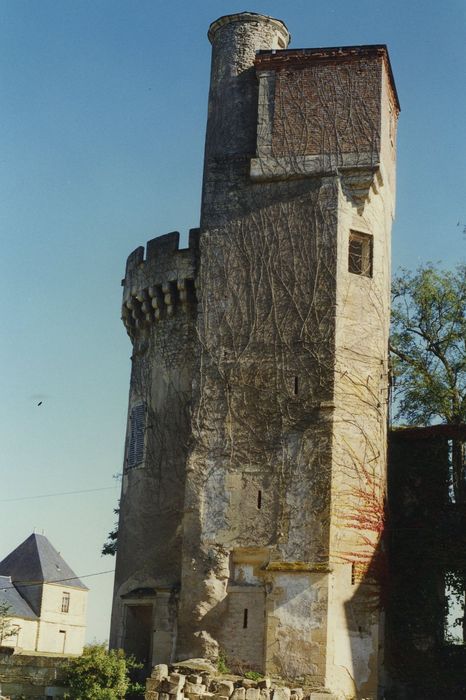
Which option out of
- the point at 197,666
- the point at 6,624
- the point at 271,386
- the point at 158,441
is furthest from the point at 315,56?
the point at 6,624

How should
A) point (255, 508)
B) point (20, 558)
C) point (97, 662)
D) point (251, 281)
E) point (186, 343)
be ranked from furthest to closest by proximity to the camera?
point (20, 558) → point (186, 343) → point (251, 281) → point (255, 508) → point (97, 662)

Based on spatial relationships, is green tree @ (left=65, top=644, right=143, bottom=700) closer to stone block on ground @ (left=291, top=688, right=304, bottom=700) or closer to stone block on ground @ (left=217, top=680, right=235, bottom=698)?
stone block on ground @ (left=217, top=680, right=235, bottom=698)

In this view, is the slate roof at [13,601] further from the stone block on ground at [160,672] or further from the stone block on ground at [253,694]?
the stone block on ground at [253,694]

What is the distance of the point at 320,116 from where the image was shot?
2206 cm

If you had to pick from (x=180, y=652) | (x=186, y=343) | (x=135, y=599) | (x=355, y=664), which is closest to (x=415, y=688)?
(x=355, y=664)

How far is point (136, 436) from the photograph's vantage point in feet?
77.8

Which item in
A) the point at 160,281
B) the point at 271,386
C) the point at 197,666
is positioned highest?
the point at 160,281

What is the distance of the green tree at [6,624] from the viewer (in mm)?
38659

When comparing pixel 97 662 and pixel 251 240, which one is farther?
pixel 251 240

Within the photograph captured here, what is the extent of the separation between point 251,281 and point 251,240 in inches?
37.3

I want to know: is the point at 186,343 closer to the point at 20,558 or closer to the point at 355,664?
the point at 355,664

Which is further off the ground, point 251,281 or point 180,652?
point 251,281

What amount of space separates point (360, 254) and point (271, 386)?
12.3 ft

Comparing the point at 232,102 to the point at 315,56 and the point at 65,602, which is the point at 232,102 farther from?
the point at 65,602
